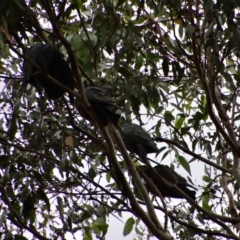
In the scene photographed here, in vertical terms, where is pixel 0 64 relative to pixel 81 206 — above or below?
above

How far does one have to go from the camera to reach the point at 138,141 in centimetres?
296

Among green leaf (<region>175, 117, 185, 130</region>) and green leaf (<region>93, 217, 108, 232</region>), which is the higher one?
green leaf (<region>175, 117, 185, 130</region>)

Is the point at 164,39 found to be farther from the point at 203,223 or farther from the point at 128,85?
the point at 203,223

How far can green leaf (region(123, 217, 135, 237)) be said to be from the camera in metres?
3.82

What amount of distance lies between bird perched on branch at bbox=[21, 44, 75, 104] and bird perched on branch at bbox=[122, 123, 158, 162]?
19.0 inches

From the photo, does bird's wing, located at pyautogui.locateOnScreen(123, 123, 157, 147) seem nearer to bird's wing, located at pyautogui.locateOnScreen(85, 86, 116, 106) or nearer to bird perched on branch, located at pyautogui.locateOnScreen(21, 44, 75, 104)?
bird's wing, located at pyautogui.locateOnScreen(85, 86, 116, 106)

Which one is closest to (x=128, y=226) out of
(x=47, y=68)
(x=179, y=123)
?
(x=179, y=123)

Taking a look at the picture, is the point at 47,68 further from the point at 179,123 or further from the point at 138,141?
the point at 179,123

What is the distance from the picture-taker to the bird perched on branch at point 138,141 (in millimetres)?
2967

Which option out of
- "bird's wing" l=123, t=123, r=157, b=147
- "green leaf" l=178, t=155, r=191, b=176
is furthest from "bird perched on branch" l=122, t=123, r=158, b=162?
"green leaf" l=178, t=155, r=191, b=176

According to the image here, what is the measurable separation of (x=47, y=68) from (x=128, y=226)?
1634mm

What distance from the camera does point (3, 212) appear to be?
318 cm

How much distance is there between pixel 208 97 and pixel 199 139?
759mm

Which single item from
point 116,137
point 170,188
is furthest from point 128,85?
point 170,188
